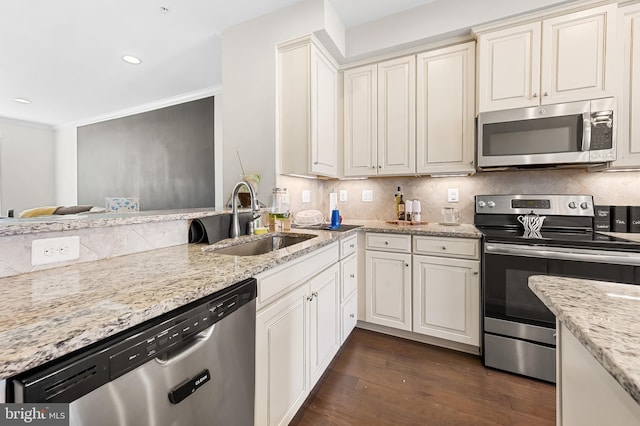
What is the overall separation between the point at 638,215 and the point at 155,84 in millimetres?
5008

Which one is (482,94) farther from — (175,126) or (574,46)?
(175,126)

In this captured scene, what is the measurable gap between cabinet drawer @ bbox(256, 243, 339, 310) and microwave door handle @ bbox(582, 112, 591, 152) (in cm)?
182

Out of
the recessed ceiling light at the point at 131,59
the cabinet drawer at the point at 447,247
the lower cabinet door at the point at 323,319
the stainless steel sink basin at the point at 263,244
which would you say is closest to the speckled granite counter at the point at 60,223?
the stainless steel sink basin at the point at 263,244

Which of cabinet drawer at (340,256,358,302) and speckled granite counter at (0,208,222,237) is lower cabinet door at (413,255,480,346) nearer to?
cabinet drawer at (340,256,358,302)

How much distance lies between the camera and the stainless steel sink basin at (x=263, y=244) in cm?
158

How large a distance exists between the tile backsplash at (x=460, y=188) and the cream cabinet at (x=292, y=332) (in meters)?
1.00

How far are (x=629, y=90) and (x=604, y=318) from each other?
2.20 m

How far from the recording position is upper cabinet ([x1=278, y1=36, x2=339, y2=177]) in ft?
7.00

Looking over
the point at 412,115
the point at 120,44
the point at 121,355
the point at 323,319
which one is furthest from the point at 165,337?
the point at 120,44

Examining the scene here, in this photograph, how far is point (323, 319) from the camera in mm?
1636

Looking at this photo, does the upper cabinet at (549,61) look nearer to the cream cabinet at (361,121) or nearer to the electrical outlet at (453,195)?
the electrical outlet at (453,195)

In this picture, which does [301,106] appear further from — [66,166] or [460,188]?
[66,166]

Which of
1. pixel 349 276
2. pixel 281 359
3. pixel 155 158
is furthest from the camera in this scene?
pixel 155 158

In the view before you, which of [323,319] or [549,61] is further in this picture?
[549,61]
